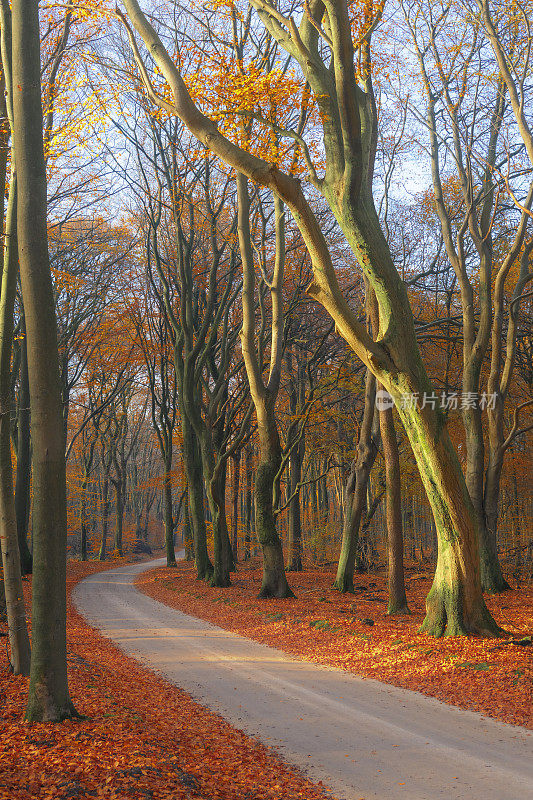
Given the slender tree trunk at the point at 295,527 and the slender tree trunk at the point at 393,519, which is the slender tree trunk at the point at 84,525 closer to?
the slender tree trunk at the point at 295,527

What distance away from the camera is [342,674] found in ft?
25.5

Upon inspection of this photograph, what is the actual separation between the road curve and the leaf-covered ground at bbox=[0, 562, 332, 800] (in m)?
0.31

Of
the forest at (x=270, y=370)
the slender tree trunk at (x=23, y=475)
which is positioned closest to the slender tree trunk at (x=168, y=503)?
the forest at (x=270, y=370)

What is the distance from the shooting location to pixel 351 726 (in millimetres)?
5512

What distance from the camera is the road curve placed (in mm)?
4207

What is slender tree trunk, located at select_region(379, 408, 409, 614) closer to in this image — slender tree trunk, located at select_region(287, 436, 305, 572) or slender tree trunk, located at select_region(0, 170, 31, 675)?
slender tree trunk, located at select_region(0, 170, 31, 675)

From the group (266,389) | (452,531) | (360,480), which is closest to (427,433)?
(452,531)

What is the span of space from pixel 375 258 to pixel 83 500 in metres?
26.6

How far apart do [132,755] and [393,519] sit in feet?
25.1

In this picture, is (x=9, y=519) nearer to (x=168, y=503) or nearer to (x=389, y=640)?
(x=389, y=640)

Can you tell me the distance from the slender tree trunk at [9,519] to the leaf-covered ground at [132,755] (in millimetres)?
346

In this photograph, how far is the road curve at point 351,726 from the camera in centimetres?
421

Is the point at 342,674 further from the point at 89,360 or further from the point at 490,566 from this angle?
the point at 89,360

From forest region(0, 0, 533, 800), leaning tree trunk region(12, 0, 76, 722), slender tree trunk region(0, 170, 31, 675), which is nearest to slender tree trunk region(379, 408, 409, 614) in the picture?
forest region(0, 0, 533, 800)
